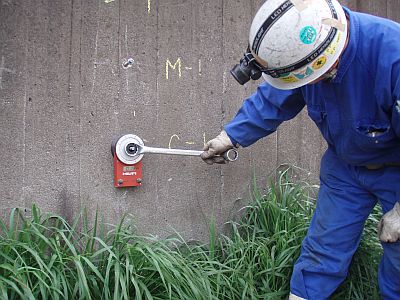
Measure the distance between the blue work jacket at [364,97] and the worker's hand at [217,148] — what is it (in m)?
0.46

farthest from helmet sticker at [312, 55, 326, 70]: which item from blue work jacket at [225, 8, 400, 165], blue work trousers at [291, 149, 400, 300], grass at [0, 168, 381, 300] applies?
grass at [0, 168, 381, 300]

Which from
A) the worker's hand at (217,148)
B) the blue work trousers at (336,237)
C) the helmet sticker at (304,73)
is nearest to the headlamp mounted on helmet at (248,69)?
the helmet sticker at (304,73)

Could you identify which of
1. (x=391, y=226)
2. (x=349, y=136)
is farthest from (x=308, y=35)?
(x=391, y=226)

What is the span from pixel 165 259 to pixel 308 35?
1.19m

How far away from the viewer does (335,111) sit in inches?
96.6

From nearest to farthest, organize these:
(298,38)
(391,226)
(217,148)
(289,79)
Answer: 1. (298,38)
2. (289,79)
3. (391,226)
4. (217,148)

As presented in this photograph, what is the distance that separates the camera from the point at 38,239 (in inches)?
105

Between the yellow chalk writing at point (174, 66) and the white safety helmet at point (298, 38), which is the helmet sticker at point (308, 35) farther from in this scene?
the yellow chalk writing at point (174, 66)

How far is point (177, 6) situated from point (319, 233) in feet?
4.67

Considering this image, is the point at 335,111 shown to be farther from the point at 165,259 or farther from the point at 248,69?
the point at 165,259

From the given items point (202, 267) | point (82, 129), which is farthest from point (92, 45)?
point (202, 267)

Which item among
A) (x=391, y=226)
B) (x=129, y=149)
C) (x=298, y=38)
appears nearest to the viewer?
(x=298, y=38)

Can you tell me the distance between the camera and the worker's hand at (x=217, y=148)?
2.86 meters

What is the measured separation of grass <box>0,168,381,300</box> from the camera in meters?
2.48
